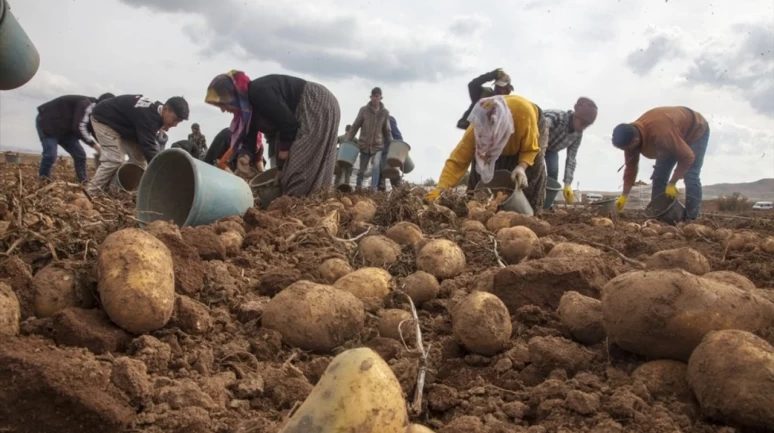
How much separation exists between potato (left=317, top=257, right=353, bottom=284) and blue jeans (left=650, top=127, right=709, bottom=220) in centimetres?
534

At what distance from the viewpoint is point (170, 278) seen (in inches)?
76.4

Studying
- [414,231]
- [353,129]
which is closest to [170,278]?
[414,231]

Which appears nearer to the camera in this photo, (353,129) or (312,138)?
(312,138)

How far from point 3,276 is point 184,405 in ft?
2.76

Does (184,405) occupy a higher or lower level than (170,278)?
lower

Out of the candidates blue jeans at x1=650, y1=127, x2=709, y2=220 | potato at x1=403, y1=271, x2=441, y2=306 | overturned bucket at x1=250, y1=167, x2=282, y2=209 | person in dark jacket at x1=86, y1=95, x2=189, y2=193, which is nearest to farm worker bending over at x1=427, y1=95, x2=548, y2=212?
overturned bucket at x1=250, y1=167, x2=282, y2=209

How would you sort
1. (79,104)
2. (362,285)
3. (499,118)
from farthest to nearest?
(79,104)
(499,118)
(362,285)

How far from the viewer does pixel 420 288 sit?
2406mm

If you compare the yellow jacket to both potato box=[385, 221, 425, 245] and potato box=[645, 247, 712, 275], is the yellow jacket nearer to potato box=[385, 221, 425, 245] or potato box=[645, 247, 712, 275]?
potato box=[385, 221, 425, 245]

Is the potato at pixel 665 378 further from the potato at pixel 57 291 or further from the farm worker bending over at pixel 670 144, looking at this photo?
the farm worker bending over at pixel 670 144

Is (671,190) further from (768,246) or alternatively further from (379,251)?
(379,251)

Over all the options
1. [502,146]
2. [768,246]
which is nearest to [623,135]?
[502,146]

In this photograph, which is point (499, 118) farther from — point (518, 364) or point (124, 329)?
point (124, 329)

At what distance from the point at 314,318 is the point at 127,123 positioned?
16.6 feet
